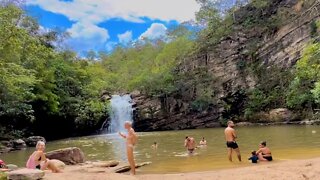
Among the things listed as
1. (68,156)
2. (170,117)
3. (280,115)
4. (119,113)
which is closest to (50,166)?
(68,156)

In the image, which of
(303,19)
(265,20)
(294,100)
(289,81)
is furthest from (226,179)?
(265,20)

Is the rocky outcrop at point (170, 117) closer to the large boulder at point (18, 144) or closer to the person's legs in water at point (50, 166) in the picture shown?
the large boulder at point (18, 144)

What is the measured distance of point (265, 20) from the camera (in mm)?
52062

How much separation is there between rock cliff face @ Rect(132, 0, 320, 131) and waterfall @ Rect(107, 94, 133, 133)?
1.06 metres

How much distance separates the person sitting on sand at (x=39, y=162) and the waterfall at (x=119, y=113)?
34.3 m

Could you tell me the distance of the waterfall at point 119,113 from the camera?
46.7m

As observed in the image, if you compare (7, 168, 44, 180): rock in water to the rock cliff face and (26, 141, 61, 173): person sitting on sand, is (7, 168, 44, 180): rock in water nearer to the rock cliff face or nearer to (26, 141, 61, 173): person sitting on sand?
(26, 141, 61, 173): person sitting on sand

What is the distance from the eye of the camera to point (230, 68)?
49.9m

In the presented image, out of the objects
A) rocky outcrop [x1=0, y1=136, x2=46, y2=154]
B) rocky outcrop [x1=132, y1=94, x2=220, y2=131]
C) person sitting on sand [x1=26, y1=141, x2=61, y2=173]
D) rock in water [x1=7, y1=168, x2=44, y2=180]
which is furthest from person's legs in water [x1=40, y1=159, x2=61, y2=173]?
rocky outcrop [x1=132, y1=94, x2=220, y2=131]

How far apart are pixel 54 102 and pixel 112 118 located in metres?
10.6

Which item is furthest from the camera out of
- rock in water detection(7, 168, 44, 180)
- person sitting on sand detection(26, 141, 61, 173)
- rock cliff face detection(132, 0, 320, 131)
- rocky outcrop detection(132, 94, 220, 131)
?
rocky outcrop detection(132, 94, 220, 131)

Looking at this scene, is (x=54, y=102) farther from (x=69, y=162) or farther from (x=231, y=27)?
(x=231, y=27)

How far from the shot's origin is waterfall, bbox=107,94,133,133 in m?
46.7

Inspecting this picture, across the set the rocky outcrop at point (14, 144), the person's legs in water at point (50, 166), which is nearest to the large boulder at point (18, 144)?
the rocky outcrop at point (14, 144)
